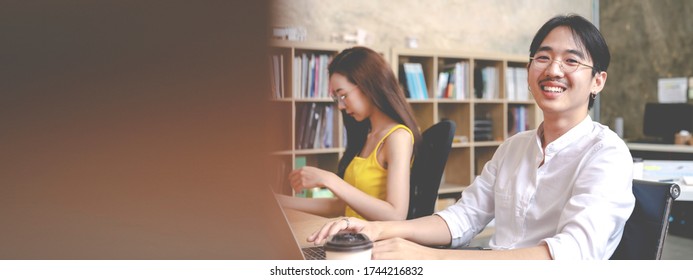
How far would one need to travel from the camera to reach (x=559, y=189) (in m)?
1.13

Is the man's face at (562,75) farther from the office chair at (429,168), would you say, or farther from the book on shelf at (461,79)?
the book on shelf at (461,79)

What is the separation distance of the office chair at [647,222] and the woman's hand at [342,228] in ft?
1.48

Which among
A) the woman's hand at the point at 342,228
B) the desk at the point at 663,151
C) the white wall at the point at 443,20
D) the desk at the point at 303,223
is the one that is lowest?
the desk at the point at 663,151

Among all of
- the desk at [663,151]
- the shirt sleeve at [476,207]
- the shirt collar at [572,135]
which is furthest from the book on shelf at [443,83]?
the shirt collar at [572,135]

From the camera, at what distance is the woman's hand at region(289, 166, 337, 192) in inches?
51.8

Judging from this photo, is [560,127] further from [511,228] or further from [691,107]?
[691,107]

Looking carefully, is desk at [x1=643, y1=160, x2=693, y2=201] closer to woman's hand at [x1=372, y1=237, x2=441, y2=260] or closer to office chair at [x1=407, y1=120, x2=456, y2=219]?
office chair at [x1=407, y1=120, x2=456, y2=219]

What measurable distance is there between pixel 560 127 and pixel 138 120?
1.04 m

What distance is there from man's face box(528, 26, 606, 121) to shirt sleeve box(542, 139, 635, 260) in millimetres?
108

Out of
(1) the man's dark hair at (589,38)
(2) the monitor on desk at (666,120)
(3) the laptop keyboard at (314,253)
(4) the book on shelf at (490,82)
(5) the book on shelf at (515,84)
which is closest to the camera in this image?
(3) the laptop keyboard at (314,253)

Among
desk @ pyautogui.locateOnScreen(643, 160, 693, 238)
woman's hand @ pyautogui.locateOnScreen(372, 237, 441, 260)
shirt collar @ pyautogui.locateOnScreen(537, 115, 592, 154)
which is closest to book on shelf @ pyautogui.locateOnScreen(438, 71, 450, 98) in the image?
desk @ pyautogui.locateOnScreen(643, 160, 693, 238)

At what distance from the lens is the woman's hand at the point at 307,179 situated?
1.31 metres

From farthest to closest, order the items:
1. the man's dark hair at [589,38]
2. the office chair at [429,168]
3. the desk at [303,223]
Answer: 1. the office chair at [429,168]
2. the desk at [303,223]
3. the man's dark hair at [589,38]
